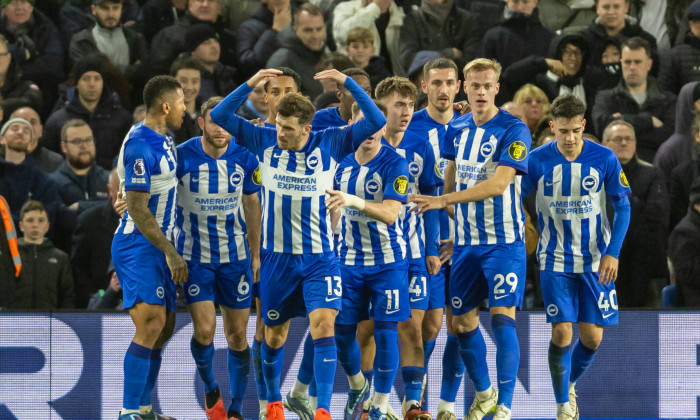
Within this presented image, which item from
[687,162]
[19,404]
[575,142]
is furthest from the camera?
[687,162]

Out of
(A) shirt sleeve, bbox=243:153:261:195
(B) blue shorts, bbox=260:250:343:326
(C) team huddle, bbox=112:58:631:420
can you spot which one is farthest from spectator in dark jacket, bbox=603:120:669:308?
(A) shirt sleeve, bbox=243:153:261:195

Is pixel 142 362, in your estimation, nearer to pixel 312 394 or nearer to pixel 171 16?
pixel 312 394

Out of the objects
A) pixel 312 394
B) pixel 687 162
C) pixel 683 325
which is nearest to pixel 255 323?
pixel 312 394

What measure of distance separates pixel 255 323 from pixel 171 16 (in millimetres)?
3726

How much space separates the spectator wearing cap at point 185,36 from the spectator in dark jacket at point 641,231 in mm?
3849

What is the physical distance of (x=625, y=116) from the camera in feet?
32.2

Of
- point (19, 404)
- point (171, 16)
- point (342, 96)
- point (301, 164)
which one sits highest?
point (171, 16)

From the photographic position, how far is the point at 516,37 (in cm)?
1038

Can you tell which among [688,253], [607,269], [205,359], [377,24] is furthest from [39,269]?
[688,253]

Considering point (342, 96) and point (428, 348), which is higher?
point (342, 96)

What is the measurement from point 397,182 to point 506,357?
1361 millimetres

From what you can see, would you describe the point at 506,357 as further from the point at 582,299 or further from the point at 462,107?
the point at 462,107

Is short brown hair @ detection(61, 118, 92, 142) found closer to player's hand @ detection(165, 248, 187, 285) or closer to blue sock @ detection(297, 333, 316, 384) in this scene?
player's hand @ detection(165, 248, 187, 285)

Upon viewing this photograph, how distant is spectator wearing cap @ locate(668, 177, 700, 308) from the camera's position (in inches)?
352
